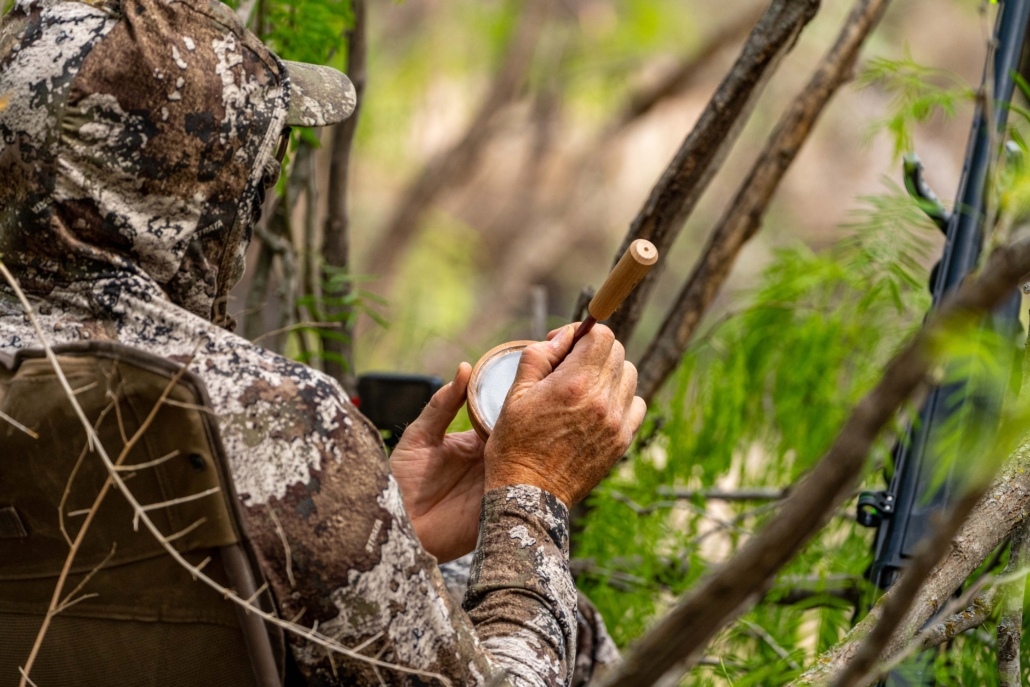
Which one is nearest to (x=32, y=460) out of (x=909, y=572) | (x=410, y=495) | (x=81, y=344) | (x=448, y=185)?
(x=81, y=344)

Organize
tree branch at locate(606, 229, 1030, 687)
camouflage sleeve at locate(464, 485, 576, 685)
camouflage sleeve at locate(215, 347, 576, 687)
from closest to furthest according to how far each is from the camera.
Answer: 1. tree branch at locate(606, 229, 1030, 687)
2. camouflage sleeve at locate(215, 347, 576, 687)
3. camouflage sleeve at locate(464, 485, 576, 685)

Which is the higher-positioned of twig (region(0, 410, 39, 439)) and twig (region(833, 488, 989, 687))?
twig (region(833, 488, 989, 687))

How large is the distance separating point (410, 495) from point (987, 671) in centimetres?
90

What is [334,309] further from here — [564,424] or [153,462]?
[153,462]

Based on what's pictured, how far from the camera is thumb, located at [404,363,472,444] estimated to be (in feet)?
4.63

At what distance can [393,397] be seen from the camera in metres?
1.98

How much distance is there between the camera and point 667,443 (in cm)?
244

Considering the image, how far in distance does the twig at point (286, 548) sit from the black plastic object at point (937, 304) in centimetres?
89

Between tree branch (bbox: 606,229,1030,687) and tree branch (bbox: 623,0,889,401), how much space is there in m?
1.57

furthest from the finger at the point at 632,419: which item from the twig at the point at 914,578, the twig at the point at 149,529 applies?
the twig at the point at 914,578

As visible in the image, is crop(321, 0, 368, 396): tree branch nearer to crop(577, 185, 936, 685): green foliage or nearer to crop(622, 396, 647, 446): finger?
crop(577, 185, 936, 685): green foliage

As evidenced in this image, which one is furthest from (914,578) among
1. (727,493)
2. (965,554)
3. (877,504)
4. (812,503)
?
(727,493)

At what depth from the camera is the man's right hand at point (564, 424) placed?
1203mm

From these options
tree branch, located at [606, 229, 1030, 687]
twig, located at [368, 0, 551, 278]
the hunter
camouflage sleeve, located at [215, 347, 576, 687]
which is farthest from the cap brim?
twig, located at [368, 0, 551, 278]
